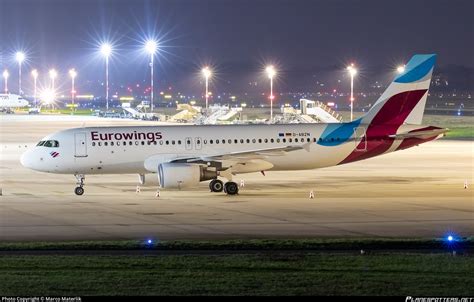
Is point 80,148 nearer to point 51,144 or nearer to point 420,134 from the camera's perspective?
point 51,144

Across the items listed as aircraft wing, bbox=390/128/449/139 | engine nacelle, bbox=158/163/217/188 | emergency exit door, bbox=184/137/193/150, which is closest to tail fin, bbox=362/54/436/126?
aircraft wing, bbox=390/128/449/139

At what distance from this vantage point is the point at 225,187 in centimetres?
4566

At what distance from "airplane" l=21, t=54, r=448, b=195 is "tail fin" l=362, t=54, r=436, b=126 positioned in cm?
6

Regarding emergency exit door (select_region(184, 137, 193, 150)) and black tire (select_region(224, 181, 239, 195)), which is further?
emergency exit door (select_region(184, 137, 193, 150))

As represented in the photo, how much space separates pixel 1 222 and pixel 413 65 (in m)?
23.2

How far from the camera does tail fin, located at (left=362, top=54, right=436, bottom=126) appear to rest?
49.0m

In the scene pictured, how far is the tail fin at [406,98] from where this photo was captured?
161 ft

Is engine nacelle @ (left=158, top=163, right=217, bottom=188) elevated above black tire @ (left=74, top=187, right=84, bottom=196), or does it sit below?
above

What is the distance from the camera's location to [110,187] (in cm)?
5006

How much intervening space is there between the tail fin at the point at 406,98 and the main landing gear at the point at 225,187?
7.49 metres

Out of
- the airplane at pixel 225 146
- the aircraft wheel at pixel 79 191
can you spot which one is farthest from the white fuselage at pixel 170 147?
the aircraft wheel at pixel 79 191

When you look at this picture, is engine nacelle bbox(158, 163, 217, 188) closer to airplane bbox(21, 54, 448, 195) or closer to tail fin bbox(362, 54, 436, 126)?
airplane bbox(21, 54, 448, 195)

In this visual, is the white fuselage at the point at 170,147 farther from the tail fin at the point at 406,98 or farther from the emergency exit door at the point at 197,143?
the tail fin at the point at 406,98

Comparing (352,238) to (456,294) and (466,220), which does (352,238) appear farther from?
(456,294)
